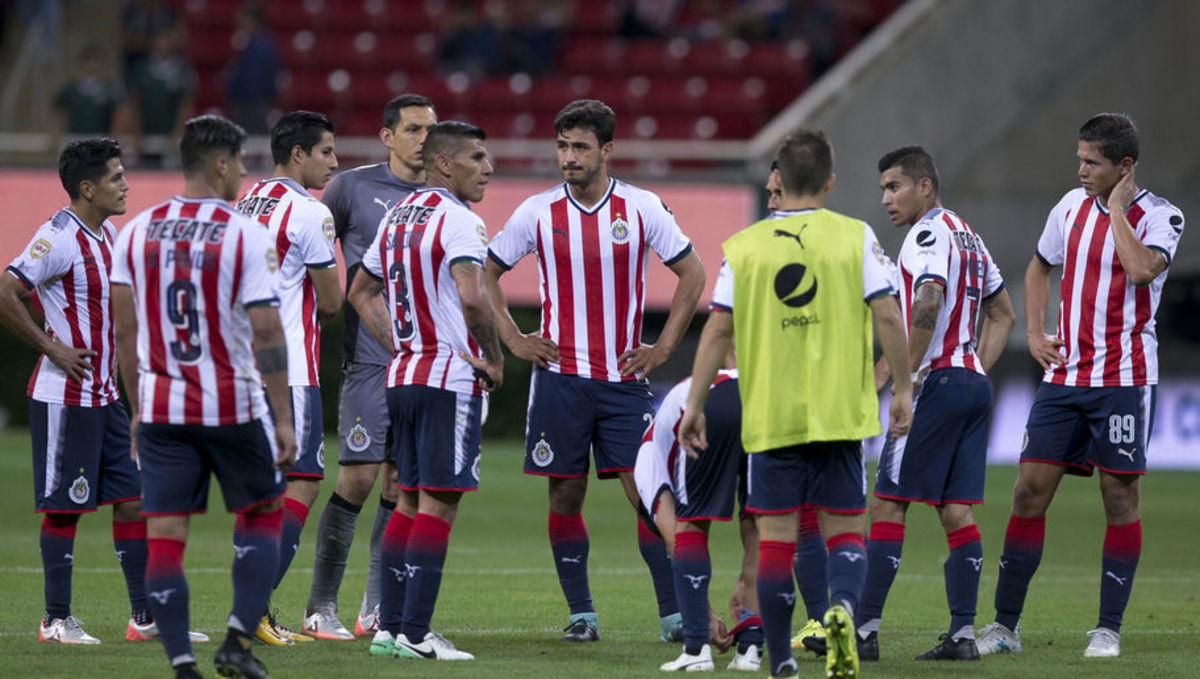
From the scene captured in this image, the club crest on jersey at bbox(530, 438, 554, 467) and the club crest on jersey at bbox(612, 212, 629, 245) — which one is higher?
the club crest on jersey at bbox(612, 212, 629, 245)

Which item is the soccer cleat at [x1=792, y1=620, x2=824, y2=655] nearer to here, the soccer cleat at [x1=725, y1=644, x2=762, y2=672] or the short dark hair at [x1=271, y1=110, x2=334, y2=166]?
the soccer cleat at [x1=725, y1=644, x2=762, y2=672]

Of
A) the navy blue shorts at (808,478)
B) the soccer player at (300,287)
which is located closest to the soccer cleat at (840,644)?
the navy blue shorts at (808,478)

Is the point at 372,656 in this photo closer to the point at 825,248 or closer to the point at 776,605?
the point at 776,605

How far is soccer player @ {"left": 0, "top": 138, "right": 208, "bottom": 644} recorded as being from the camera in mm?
7738

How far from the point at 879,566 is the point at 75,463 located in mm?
3689

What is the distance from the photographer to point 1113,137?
782 centimetres

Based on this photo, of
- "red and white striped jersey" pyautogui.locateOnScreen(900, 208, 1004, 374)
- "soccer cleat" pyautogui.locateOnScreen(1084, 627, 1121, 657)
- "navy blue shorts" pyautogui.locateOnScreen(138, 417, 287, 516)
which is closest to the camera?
"navy blue shorts" pyautogui.locateOnScreen(138, 417, 287, 516)

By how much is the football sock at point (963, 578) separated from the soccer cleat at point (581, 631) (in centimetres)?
166

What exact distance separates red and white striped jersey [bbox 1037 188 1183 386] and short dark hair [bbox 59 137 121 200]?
15.0 feet

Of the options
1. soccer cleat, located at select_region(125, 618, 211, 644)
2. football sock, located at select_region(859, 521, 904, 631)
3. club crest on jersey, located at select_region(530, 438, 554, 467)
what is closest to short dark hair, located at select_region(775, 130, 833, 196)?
football sock, located at select_region(859, 521, 904, 631)

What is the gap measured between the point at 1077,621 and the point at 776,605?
3184mm

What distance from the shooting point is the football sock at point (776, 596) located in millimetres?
6371

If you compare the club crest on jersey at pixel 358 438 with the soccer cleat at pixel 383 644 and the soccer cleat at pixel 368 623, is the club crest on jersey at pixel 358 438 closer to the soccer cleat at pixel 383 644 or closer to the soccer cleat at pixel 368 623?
the soccer cleat at pixel 368 623

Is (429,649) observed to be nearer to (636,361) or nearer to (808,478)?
(636,361)
